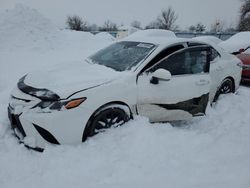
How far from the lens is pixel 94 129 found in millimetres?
3529

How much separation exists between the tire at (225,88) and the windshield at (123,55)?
1922 millimetres

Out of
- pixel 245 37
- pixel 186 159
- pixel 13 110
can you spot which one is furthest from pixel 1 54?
pixel 245 37

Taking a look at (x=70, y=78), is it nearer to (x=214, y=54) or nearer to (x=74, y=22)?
(x=214, y=54)

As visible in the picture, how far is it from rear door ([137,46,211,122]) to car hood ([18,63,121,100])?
0.56 meters

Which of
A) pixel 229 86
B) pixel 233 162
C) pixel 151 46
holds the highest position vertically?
pixel 151 46

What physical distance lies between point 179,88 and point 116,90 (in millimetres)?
1167

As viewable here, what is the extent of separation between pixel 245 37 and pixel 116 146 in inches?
485

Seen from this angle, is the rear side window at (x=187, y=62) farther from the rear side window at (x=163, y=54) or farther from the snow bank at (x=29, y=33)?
the snow bank at (x=29, y=33)

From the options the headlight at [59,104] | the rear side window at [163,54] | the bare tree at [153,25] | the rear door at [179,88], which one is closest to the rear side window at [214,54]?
the rear door at [179,88]

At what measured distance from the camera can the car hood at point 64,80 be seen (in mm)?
3377

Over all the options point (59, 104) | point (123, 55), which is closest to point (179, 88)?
point (123, 55)

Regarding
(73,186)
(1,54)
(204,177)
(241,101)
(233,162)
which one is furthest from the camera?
(1,54)

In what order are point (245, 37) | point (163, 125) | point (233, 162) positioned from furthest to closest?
point (245, 37) < point (163, 125) < point (233, 162)

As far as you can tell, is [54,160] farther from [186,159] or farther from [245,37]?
[245,37]
